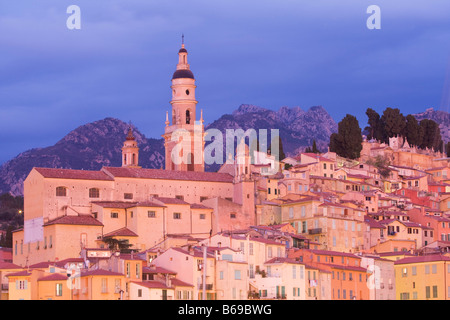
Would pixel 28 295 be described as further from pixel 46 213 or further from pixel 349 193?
pixel 349 193

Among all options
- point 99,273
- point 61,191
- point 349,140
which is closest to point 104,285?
point 99,273

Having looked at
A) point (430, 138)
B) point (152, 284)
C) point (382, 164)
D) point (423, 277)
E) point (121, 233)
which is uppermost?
point (430, 138)

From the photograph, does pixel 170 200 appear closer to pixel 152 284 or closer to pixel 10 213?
pixel 152 284

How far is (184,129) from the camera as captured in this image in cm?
9219

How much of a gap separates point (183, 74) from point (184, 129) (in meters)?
5.06

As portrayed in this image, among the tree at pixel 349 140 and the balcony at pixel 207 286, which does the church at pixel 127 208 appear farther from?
the tree at pixel 349 140

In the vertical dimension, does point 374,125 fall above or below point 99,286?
above

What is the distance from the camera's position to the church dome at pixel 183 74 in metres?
93.9

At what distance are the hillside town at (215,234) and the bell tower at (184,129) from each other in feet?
0.39

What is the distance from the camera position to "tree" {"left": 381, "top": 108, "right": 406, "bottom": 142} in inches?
4823

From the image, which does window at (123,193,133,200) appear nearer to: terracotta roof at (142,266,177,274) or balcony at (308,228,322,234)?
balcony at (308,228,322,234)

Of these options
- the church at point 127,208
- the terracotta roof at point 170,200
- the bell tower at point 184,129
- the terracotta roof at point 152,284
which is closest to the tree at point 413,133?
the bell tower at point 184,129

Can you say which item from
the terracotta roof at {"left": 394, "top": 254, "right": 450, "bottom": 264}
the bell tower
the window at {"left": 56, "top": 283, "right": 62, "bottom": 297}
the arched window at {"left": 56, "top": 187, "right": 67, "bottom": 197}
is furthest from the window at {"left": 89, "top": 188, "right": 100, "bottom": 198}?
the terracotta roof at {"left": 394, "top": 254, "right": 450, "bottom": 264}
